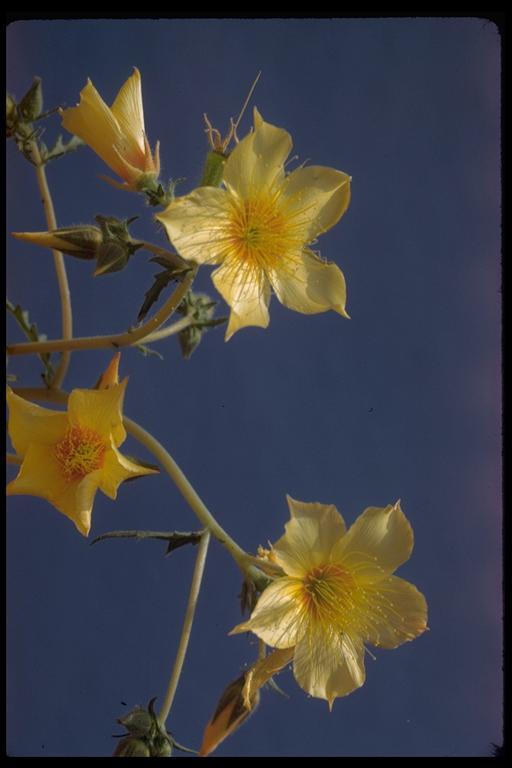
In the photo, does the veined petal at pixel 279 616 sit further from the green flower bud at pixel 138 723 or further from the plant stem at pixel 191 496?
the green flower bud at pixel 138 723

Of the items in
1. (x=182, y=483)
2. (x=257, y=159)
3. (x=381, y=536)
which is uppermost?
(x=257, y=159)

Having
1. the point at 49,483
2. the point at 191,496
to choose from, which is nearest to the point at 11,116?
the point at 49,483

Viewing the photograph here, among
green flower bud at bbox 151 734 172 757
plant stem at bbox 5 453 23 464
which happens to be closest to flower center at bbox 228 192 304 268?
plant stem at bbox 5 453 23 464

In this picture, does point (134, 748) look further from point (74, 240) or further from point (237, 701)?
point (74, 240)

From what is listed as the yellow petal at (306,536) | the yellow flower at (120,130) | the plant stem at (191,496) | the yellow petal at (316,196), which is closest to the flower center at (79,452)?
the plant stem at (191,496)
